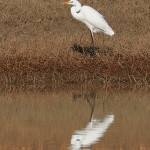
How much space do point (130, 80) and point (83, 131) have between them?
176 inches

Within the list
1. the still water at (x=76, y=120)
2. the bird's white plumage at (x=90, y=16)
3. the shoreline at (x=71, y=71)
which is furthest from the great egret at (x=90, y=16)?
the still water at (x=76, y=120)

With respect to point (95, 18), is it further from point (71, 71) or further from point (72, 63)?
point (71, 71)

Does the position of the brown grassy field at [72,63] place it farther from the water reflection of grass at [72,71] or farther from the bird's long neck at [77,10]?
the bird's long neck at [77,10]

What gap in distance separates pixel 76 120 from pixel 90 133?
2.92ft

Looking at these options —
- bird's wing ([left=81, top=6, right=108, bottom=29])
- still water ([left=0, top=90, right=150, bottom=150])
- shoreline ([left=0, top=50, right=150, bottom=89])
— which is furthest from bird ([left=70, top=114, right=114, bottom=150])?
bird's wing ([left=81, top=6, right=108, bottom=29])

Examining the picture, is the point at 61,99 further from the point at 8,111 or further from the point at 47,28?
the point at 47,28

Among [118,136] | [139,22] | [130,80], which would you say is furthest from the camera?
[139,22]

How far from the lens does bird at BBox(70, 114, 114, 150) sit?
21.3 feet

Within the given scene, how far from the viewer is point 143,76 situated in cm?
1176

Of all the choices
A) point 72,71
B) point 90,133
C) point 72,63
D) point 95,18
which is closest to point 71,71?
point 72,71

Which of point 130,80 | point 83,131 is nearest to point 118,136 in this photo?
point 83,131

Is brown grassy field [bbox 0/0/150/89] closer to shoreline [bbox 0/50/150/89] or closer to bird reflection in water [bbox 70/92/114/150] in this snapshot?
shoreline [bbox 0/50/150/89]

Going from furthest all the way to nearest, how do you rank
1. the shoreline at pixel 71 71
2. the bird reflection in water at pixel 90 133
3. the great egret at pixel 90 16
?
1. the great egret at pixel 90 16
2. the shoreline at pixel 71 71
3. the bird reflection in water at pixel 90 133

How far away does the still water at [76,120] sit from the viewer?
6516mm
